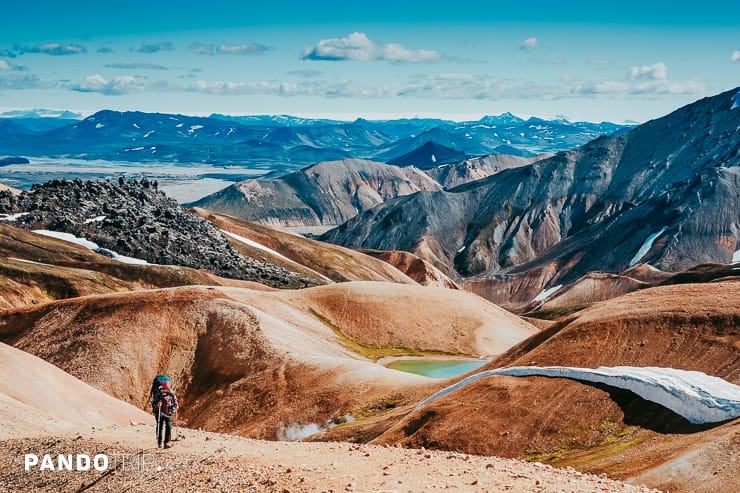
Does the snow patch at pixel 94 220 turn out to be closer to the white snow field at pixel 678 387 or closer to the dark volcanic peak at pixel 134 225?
the dark volcanic peak at pixel 134 225

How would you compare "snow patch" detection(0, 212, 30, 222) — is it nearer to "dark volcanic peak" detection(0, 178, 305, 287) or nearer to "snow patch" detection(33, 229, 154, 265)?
"dark volcanic peak" detection(0, 178, 305, 287)

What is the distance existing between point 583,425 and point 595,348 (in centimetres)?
1304

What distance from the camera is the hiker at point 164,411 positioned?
103 ft

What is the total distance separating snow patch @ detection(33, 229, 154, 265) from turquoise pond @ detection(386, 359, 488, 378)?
260 feet

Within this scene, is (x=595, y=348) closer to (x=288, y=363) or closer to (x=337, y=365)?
(x=337, y=365)

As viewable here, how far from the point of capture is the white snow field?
36.9 m

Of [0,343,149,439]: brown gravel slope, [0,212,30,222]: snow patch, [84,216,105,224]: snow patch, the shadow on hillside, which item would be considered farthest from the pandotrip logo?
[0,212,30,222]: snow patch

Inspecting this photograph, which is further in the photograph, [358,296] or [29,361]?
[358,296]

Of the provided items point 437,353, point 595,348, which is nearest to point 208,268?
point 437,353

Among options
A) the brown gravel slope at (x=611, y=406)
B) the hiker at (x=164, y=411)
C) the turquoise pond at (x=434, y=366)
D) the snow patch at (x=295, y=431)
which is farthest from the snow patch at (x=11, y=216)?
the hiker at (x=164, y=411)

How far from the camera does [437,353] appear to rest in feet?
371

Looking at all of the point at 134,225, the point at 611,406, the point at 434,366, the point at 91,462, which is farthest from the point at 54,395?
the point at 134,225

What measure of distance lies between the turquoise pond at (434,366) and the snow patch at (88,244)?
79.3 m

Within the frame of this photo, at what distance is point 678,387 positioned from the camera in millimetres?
39062
